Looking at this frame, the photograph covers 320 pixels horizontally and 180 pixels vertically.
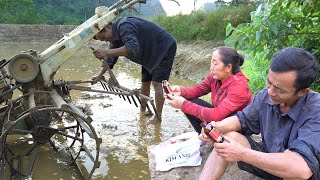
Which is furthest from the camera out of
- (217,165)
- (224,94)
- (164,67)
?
(164,67)

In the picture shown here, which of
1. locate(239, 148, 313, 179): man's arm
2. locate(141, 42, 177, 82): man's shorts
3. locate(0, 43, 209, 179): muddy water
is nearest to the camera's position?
locate(239, 148, 313, 179): man's arm

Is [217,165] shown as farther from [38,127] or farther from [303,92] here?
[38,127]

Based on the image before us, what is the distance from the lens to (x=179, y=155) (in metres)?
3.12

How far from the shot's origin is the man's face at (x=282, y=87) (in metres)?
1.84

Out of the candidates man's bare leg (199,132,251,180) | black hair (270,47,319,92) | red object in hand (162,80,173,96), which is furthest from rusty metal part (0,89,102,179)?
black hair (270,47,319,92)

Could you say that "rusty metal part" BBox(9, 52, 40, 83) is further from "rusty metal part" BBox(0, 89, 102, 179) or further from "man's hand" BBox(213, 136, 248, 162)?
"man's hand" BBox(213, 136, 248, 162)

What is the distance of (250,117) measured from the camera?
2.39 m

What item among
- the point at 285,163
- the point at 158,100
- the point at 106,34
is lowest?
the point at 158,100

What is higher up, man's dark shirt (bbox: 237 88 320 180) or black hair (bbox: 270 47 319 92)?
black hair (bbox: 270 47 319 92)

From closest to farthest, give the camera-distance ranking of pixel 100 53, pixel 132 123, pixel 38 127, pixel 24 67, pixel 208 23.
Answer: pixel 38 127, pixel 24 67, pixel 100 53, pixel 132 123, pixel 208 23

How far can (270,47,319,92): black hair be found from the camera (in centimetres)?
183

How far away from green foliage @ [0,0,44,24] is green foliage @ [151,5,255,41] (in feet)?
51.5

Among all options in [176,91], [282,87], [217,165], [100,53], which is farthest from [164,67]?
[282,87]

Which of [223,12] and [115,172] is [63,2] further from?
[115,172]
